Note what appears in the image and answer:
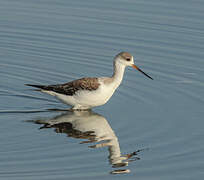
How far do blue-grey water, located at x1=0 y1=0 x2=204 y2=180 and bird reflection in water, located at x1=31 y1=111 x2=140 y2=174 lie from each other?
0.07 ft

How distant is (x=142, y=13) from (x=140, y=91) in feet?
18.7

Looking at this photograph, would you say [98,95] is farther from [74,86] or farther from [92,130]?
[92,130]

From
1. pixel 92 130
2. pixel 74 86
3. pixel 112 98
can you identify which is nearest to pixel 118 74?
pixel 112 98

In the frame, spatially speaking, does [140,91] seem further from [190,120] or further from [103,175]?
[103,175]

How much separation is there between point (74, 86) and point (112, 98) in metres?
1.10

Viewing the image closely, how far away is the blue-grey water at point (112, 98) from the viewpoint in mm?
12273

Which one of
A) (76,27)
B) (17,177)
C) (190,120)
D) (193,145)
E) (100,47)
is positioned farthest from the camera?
(76,27)

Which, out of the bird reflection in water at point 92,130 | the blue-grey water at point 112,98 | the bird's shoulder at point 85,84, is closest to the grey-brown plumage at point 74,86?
the bird's shoulder at point 85,84

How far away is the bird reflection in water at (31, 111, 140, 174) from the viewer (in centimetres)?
1260

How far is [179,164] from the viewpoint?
483 inches

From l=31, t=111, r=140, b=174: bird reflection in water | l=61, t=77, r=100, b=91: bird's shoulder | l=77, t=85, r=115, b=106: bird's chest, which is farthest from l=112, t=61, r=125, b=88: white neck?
l=31, t=111, r=140, b=174: bird reflection in water

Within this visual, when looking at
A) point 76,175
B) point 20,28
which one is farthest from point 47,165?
point 20,28

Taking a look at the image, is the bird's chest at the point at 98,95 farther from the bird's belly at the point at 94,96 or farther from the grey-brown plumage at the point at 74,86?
the grey-brown plumage at the point at 74,86

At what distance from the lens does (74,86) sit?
51.7ft
